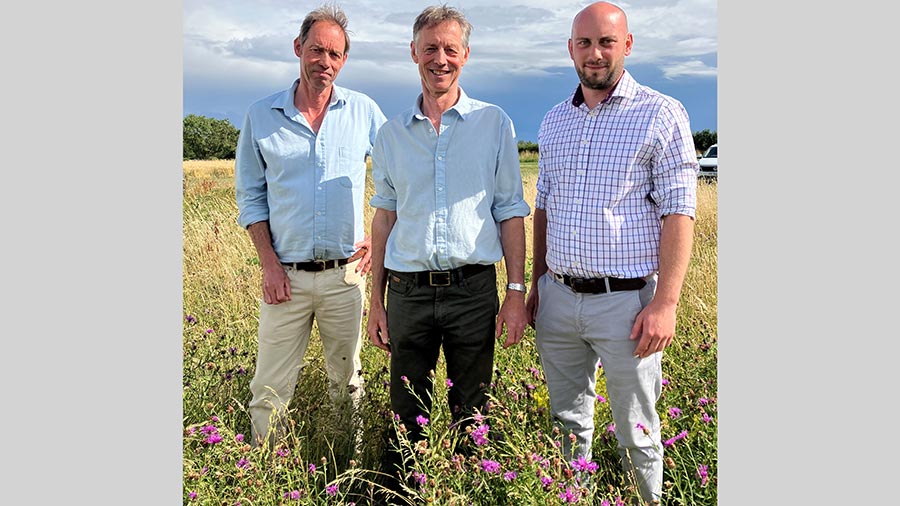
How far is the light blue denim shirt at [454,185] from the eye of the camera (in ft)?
9.97

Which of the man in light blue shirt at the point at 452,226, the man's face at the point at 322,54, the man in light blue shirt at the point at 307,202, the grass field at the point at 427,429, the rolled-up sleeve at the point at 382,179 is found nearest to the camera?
the grass field at the point at 427,429

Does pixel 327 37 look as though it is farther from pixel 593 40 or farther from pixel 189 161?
pixel 189 161

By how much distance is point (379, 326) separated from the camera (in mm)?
3299

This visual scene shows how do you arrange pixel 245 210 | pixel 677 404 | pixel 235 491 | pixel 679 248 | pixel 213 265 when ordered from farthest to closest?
1. pixel 213 265
2. pixel 677 404
3. pixel 245 210
4. pixel 235 491
5. pixel 679 248

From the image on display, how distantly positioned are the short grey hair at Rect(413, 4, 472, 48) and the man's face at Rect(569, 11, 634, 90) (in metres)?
0.46

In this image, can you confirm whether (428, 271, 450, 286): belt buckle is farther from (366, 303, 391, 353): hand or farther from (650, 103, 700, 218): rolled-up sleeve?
(650, 103, 700, 218): rolled-up sleeve

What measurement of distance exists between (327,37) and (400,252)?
1121mm

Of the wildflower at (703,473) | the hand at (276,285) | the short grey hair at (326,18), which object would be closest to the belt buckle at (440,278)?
the hand at (276,285)

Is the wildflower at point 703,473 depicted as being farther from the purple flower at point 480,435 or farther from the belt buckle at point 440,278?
the belt buckle at point 440,278

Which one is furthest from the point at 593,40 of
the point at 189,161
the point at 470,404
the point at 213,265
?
the point at 189,161

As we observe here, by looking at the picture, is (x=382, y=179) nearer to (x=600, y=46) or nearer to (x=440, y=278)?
(x=440, y=278)

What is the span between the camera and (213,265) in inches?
231

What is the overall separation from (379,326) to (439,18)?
4.60 ft

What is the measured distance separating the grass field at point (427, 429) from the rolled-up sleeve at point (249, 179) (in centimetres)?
95
